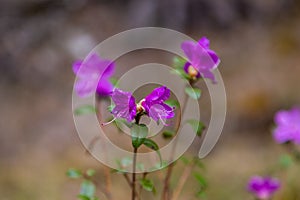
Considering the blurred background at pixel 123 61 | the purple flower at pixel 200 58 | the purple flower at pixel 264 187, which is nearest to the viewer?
the purple flower at pixel 200 58

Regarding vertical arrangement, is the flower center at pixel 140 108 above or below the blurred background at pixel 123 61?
below

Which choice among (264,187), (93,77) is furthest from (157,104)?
(264,187)

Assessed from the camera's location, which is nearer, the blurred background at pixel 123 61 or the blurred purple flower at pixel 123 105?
the blurred purple flower at pixel 123 105

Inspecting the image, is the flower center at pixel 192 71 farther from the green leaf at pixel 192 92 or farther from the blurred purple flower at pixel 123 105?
the blurred purple flower at pixel 123 105

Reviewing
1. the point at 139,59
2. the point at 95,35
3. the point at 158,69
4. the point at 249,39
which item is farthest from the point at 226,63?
the point at 158,69

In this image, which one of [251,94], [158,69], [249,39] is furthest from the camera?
[249,39]

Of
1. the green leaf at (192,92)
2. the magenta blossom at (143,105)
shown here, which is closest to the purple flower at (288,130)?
the green leaf at (192,92)

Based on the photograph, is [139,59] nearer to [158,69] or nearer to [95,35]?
[95,35]
